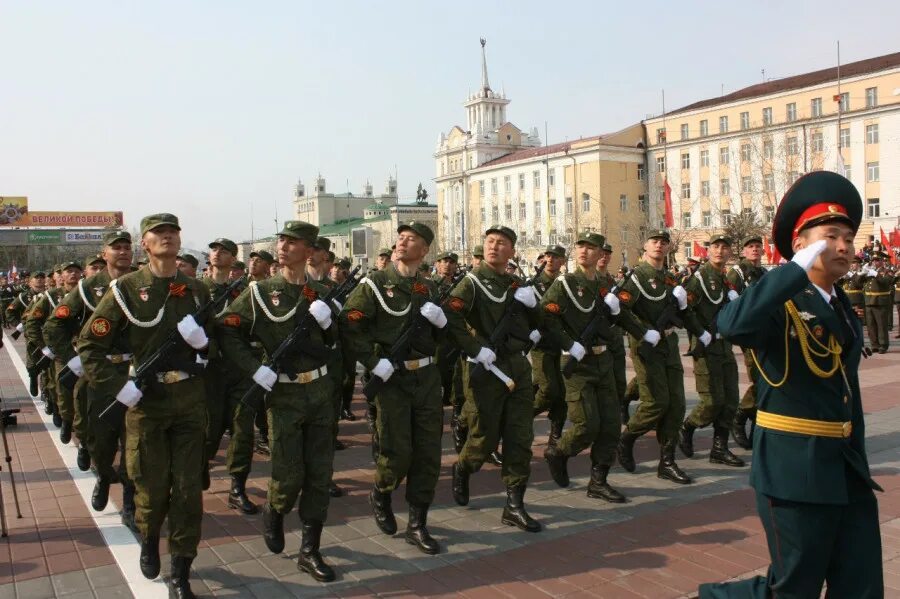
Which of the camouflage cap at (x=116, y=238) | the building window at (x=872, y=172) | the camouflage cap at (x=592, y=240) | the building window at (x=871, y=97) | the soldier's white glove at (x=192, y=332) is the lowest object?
the soldier's white glove at (x=192, y=332)

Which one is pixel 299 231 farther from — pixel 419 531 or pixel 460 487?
pixel 460 487

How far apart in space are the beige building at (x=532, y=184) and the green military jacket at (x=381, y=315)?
50.5 metres

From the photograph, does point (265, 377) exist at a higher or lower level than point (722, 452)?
higher

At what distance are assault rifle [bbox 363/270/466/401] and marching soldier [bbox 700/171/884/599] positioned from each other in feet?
8.42

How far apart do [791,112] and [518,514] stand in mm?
54287

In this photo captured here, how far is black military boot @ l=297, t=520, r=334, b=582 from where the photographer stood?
469cm

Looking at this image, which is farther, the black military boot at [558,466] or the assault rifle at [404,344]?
the black military boot at [558,466]

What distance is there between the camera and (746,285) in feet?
27.9

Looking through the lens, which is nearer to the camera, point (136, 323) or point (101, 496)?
point (136, 323)

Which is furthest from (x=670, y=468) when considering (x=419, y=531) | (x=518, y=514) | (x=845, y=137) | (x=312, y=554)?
(x=845, y=137)

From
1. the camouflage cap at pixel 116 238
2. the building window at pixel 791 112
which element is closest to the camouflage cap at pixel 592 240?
the camouflage cap at pixel 116 238

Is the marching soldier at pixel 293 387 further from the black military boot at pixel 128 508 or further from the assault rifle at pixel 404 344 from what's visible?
the black military boot at pixel 128 508

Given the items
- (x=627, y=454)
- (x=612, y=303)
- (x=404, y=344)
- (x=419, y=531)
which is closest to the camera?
(x=419, y=531)

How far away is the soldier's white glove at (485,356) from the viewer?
557cm
